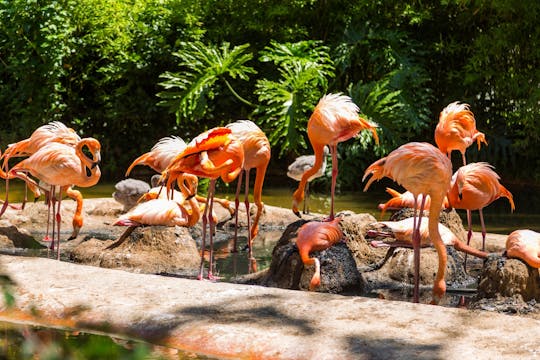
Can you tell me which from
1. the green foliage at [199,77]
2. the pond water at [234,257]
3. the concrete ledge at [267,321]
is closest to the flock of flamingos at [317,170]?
the pond water at [234,257]

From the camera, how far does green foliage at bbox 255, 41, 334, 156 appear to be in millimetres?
10117

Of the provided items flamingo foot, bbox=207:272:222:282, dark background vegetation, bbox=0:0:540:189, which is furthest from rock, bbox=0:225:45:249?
dark background vegetation, bbox=0:0:540:189

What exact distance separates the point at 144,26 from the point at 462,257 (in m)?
7.40

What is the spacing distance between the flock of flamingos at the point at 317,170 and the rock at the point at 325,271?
0.35 feet

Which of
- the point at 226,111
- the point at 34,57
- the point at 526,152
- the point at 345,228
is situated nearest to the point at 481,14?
the point at 526,152

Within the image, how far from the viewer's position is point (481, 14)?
440 inches

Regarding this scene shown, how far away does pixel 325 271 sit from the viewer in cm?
455

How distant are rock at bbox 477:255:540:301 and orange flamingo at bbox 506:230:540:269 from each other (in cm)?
3

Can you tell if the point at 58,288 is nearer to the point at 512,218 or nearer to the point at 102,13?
the point at 512,218

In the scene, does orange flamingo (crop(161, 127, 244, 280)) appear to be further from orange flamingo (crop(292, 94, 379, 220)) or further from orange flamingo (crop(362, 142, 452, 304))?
orange flamingo (crop(362, 142, 452, 304))

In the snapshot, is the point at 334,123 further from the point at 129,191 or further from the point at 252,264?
the point at 129,191

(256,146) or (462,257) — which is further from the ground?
(256,146)

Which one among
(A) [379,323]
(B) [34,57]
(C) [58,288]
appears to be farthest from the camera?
(B) [34,57]

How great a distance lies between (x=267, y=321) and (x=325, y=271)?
145cm
